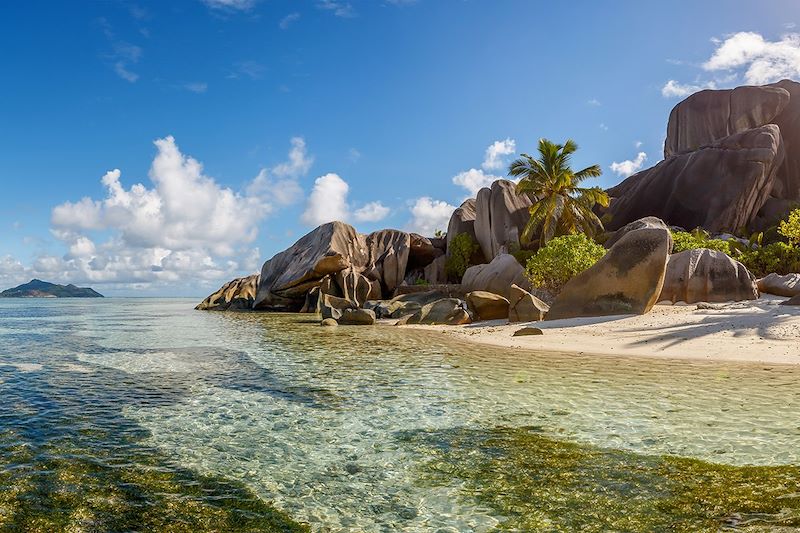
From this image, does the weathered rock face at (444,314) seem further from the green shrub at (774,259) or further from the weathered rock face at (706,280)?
the green shrub at (774,259)

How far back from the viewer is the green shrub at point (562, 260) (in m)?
25.7

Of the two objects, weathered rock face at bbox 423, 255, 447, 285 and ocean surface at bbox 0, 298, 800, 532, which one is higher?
weathered rock face at bbox 423, 255, 447, 285

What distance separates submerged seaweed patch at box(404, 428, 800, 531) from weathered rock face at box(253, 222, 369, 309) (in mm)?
36141

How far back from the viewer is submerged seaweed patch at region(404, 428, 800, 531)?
4328mm

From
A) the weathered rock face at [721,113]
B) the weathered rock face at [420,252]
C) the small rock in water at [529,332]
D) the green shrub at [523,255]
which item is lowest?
the small rock in water at [529,332]

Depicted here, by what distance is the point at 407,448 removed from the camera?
664cm

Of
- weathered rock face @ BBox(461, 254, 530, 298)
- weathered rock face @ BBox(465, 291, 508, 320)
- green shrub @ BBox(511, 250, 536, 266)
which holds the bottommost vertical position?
weathered rock face @ BBox(465, 291, 508, 320)

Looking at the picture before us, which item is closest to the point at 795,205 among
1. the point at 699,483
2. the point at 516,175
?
the point at 516,175

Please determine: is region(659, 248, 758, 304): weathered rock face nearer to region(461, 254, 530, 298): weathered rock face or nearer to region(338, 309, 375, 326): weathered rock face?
region(461, 254, 530, 298): weathered rock face

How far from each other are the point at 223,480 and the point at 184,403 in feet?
14.2

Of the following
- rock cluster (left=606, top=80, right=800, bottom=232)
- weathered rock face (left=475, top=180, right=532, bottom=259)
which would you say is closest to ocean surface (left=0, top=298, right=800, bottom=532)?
weathered rock face (left=475, top=180, right=532, bottom=259)

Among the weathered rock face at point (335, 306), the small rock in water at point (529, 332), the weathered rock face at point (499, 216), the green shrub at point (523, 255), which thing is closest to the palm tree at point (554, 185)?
the green shrub at point (523, 255)

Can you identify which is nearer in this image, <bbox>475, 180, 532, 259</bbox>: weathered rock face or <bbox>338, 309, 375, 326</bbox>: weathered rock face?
<bbox>338, 309, 375, 326</bbox>: weathered rock face

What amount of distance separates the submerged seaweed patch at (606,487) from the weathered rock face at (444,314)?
19252 millimetres
